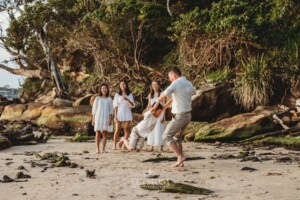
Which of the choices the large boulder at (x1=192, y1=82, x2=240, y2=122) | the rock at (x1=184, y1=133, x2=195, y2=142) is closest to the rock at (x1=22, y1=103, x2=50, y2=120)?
the large boulder at (x1=192, y1=82, x2=240, y2=122)

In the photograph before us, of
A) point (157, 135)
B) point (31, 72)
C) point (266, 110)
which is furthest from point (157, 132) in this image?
point (31, 72)

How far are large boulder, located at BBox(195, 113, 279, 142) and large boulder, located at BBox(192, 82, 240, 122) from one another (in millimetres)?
2745

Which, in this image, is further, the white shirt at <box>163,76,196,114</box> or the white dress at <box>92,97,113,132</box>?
the white dress at <box>92,97,113,132</box>

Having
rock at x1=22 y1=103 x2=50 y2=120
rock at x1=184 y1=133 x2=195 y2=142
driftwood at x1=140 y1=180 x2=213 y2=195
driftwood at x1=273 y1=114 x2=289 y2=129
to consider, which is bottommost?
driftwood at x1=140 y1=180 x2=213 y2=195

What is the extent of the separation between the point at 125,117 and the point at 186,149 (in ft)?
5.67

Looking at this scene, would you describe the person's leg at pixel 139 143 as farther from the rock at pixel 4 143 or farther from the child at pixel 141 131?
the rock at pixel 4 143

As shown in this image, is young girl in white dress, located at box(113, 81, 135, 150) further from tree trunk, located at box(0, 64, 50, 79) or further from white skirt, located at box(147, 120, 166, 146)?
tree trunk, located at box(0, 64, 50, 79)

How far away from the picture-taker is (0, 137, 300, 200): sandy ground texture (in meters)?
5.67

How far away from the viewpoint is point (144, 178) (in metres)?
6.82

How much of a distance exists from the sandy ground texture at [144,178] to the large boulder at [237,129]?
9.60ft

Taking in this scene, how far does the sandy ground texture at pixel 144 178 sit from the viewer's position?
5.67 m

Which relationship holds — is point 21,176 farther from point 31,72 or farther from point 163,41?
point 31,72

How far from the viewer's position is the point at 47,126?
59.7 feet

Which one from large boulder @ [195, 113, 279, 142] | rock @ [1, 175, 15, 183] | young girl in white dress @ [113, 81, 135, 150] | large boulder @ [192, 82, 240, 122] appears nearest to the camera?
rock @ [1, 175, 15, 183]
